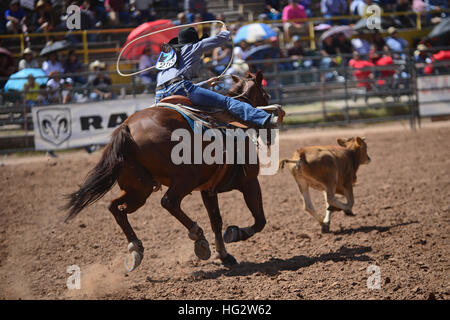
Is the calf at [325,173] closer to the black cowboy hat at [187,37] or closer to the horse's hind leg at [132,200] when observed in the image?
the black cowboy hat at [187,37]

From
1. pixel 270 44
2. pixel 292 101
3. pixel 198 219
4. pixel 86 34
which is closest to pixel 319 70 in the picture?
pixel 292 101

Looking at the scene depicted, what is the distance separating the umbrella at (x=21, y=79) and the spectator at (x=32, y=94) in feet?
0.31

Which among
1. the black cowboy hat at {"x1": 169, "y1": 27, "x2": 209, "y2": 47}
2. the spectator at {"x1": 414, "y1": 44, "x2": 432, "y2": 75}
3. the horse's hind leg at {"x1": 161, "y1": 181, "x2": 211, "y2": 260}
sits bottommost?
the horse's hind leg at {"x1": 161, "y1": 181, "x2": 211, "y2": 260}

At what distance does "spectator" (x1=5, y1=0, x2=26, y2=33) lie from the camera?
44.4 feet

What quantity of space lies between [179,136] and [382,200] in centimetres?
404

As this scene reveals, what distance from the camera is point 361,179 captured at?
31.3 feet

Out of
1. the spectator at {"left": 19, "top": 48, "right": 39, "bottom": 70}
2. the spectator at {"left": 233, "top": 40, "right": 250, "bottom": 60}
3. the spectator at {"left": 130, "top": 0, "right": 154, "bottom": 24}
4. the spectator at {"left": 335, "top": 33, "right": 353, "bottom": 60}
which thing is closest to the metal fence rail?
the spectator at {"left": 233, "top": 40, "right": 250, "bottom": 60}

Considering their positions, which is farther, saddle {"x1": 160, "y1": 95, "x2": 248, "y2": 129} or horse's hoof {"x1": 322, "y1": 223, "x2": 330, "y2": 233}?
horse's hoof {"x1": 322, "y1": 223, "x2": 330, "y2": 233}

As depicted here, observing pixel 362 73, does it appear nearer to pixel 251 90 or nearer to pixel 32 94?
pixel 32 94

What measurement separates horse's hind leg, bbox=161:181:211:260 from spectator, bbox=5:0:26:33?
33.7 ft

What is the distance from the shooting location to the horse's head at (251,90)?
6.31 m

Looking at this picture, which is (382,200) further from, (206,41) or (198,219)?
(206,41)

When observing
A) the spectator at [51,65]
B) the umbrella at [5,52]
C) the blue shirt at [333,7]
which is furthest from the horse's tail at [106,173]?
the blue shirt at [333,7]

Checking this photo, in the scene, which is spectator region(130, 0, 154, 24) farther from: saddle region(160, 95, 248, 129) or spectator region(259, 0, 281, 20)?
saddle region(160, 95, 248, 129)
